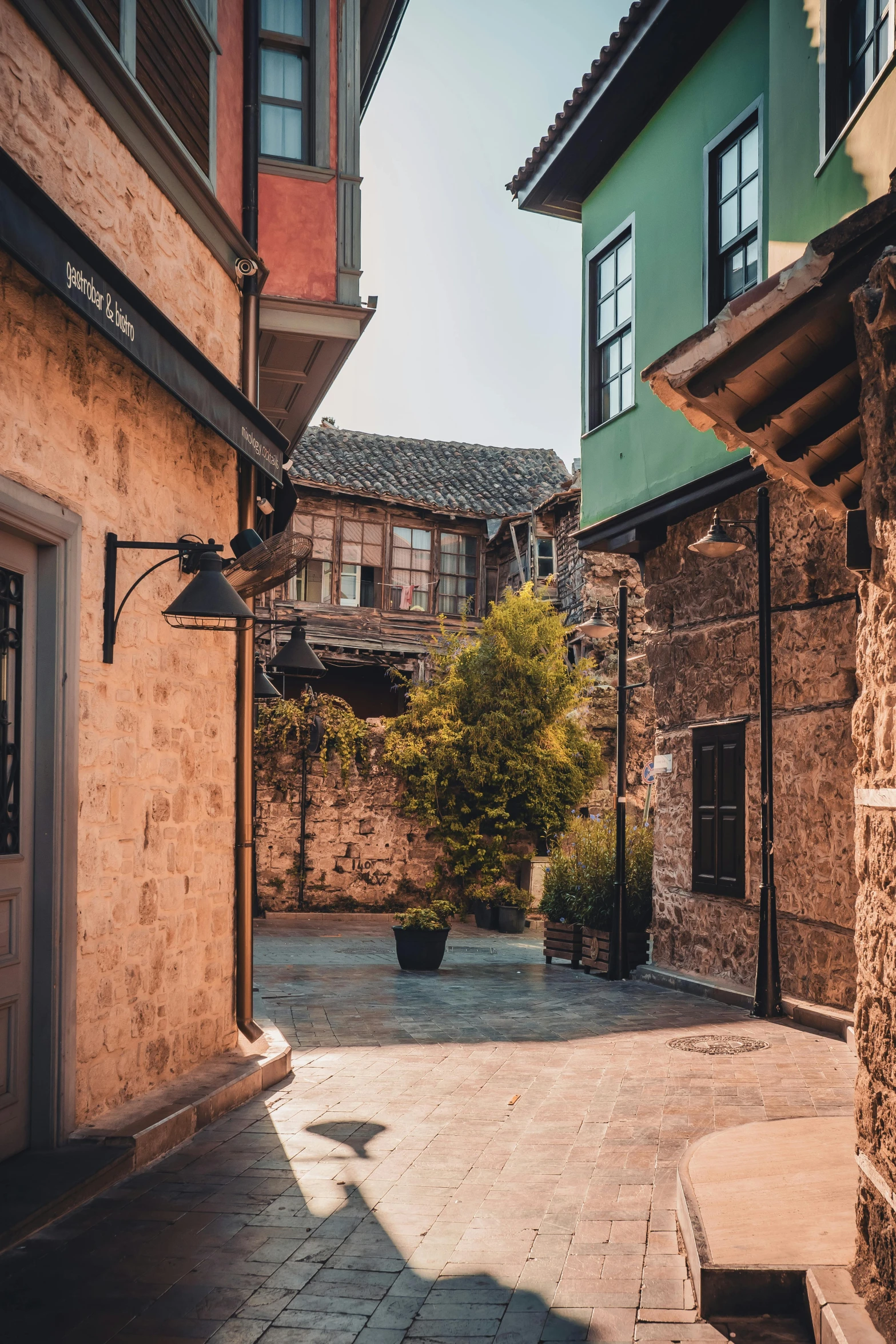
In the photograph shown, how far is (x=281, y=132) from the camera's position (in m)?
8.39

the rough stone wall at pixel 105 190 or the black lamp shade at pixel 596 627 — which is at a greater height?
the rough stone wall at pixel 105 190

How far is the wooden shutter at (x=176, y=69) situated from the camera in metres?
5.88

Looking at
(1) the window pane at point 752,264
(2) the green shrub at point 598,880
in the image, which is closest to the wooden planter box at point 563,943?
(2) the green shrub at point 598,880

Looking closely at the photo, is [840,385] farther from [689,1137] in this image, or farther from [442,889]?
[442,889]

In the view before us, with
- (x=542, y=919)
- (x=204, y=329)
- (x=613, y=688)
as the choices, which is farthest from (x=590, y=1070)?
(x=613, y=688)

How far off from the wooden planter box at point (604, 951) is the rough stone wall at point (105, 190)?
7035 mm

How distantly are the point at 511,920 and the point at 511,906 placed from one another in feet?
1.08

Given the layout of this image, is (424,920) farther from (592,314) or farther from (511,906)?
(592,314)

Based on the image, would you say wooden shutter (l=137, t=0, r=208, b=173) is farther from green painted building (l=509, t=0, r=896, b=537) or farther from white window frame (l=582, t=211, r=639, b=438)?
white window frame (l=582, t=211, r=639, b=438)

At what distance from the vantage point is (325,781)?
1747 centimetres

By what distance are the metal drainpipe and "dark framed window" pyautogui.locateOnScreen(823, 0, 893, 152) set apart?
12.6 feet

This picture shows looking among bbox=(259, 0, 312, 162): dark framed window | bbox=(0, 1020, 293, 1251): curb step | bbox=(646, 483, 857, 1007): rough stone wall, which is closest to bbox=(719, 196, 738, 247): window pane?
bbox=(646, 483, 857, 1007): rough stone wall

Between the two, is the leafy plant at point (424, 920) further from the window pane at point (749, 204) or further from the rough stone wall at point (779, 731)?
the window pane at point (749, 204)

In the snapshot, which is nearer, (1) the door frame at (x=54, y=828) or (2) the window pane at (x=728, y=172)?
(1) the door frame at (x=54, y=828)
